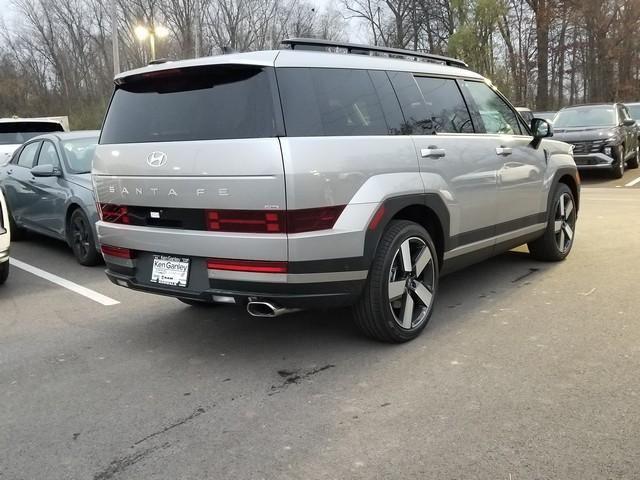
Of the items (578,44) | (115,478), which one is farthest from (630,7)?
(115,478)

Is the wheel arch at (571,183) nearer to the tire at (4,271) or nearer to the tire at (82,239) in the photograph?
the tire at (82,239)

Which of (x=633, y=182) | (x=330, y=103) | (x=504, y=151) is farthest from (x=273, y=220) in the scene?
(x=633, y=182)

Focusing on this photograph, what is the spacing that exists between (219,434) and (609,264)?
4615 mm

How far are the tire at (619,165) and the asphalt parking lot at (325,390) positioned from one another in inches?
368

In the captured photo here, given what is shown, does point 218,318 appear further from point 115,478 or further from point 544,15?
point 544,15

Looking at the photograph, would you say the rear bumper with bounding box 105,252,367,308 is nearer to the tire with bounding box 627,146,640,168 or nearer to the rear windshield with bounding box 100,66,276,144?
the rear windshield with bounding box 100,66,276,144

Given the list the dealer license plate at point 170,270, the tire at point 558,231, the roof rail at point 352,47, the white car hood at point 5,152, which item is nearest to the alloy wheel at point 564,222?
the tire at point 558,231

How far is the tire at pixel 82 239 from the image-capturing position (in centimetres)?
678

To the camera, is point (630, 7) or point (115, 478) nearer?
point (115, 478)

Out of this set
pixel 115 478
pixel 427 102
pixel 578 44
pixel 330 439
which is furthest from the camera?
pixel 578 44

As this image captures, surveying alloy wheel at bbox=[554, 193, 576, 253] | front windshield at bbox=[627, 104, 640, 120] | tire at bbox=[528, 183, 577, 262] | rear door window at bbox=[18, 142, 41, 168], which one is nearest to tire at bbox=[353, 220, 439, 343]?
tire at bbox=[528, 183, 577, 262]

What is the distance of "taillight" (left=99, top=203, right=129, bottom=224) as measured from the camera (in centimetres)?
405

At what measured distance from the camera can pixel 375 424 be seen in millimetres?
3035

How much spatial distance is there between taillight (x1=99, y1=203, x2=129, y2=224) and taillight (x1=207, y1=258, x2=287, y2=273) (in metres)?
0.87
